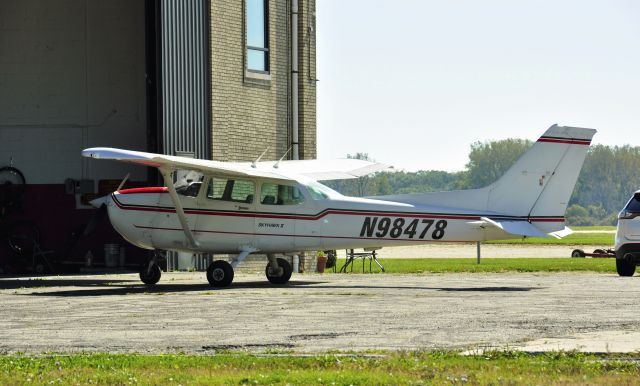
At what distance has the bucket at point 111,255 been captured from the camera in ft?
103

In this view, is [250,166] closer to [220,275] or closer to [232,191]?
[232,191]

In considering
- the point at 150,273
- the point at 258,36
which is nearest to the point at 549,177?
the point at 150,273

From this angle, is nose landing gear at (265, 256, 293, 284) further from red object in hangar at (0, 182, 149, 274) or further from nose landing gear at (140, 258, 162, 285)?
red object in hangar at (0, 182, 149, 274)

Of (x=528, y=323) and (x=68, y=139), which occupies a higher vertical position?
(x=68, y=139)

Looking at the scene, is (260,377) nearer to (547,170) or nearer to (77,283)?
(547,170)

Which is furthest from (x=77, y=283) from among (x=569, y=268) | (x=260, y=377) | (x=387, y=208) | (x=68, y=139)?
(x=260, y=377)

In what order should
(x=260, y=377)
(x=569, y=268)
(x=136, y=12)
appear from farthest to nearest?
(x=136, y=12)
(x=569, y=268)
(x=260, y=377)

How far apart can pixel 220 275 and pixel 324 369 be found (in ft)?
38.1

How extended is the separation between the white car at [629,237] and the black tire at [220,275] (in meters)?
8.10

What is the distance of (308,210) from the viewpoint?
22.3 meters

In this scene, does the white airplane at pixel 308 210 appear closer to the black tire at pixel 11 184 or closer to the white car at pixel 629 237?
the white car at pixel 629 237

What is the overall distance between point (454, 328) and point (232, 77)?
18.8m

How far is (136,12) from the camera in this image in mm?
33188

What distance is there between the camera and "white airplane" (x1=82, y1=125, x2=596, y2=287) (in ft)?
70.3
